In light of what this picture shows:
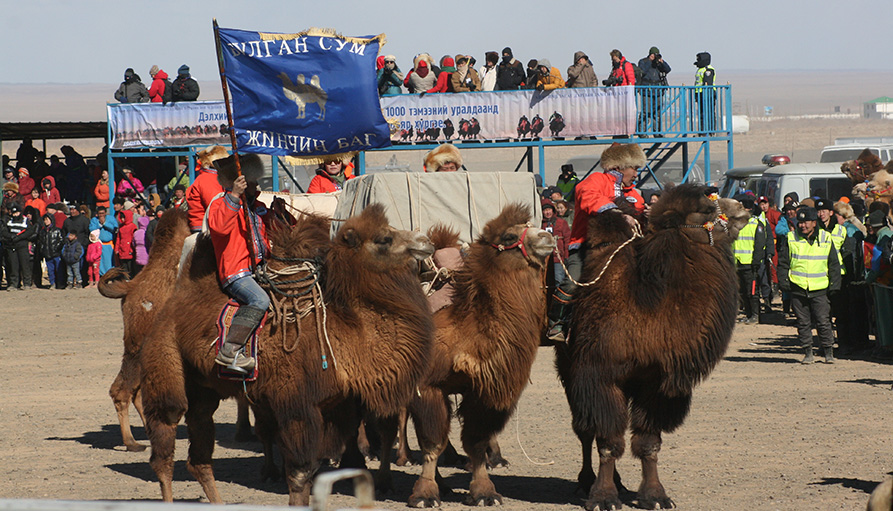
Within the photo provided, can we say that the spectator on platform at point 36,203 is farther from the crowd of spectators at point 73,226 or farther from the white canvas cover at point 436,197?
the white canvas cover at point 436,197

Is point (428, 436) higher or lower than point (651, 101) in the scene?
lower

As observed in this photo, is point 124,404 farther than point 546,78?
No

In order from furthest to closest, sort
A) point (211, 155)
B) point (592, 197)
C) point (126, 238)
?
point (126, 238)
point (211, 155)
point (592, 197)

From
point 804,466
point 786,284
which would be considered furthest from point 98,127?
point 804,466

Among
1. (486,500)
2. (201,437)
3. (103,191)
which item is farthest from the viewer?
(103,191)

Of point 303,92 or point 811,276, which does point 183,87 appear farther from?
point 303,92

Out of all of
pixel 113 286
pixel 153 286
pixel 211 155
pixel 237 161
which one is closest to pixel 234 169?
pixel 237 161

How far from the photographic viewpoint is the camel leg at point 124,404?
374 inches

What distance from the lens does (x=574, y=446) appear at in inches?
380

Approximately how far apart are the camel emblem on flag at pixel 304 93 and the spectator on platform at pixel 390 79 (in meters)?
15.3

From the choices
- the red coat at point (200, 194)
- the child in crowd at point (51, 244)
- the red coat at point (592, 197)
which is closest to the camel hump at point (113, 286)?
the red coat at point (200, 194)

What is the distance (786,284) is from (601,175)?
7387 millimetres

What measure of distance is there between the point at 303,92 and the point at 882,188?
30.4 ft

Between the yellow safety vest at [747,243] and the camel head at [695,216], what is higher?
the camel head at [695,216]
